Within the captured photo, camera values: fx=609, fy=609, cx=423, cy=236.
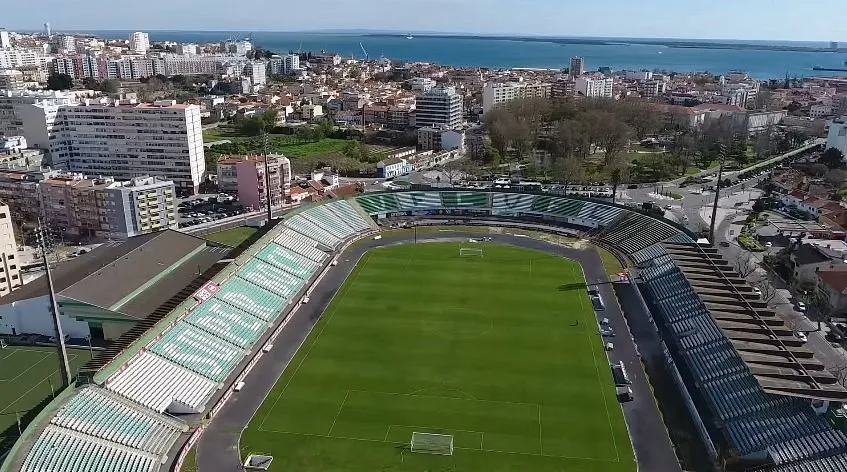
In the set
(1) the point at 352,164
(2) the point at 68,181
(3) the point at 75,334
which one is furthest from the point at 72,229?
(1) the point at 352,164

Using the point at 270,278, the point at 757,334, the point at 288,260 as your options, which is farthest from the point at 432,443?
the point at 288,260

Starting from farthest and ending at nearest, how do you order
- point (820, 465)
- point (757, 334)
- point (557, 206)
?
point (557, 206) → point (757, 334) → point (820, 465)

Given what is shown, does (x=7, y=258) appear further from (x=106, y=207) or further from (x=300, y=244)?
(x=300, y=244)

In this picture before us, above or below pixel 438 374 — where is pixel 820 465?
above

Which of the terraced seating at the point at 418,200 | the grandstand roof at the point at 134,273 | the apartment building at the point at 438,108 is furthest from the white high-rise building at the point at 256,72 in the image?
the grandstand roof at the point at 134,273

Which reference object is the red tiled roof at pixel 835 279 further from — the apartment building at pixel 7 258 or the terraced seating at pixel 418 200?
the apartment building at pixel 7 258

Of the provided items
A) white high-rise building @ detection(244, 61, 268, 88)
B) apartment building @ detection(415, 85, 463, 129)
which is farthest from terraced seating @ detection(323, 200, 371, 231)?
white high-rise building @ detection(244, 61, 268, 88)
